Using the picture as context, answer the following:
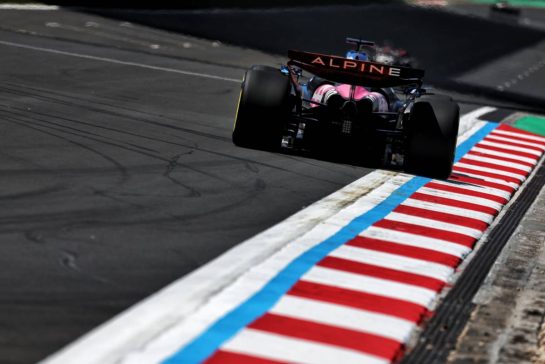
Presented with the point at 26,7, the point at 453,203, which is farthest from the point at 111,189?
the point at 26,7

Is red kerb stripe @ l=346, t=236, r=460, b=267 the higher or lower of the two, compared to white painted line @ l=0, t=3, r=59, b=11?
lower

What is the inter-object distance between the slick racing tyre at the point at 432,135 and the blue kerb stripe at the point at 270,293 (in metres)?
1.22

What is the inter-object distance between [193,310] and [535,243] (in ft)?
18.8

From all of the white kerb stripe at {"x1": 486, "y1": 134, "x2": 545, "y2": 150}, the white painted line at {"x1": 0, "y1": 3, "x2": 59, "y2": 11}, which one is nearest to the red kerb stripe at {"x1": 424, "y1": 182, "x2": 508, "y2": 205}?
the white kerb stripe at {"x1": 486, "y1": 134, "x2": 545, "y2": 150}

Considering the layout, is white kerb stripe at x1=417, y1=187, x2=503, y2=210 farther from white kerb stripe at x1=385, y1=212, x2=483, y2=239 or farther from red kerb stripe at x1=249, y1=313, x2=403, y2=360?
red kerb stripe at x1=249, y1=313, x2=403, y2=360

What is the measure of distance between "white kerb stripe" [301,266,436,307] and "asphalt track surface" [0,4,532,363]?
3.45 ft

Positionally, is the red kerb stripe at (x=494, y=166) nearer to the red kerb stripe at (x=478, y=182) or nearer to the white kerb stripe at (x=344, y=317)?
the red kerb stripe at (x=478, y=182)

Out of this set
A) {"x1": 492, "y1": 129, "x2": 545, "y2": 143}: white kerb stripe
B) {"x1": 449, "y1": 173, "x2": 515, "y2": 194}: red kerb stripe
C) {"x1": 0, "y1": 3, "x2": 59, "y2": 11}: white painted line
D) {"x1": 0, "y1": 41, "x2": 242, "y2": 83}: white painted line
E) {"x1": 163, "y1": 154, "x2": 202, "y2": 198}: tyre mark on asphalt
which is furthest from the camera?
{"x1": 0, "y1": 3, "x2": 59, "y2": 11}: white painted line

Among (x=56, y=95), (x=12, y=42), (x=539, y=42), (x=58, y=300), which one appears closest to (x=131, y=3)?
(x=12, y=42)

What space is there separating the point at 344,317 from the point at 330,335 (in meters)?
0.56

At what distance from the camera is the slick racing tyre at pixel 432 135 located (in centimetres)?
1616

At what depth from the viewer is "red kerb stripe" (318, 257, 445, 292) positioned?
10.9 metres

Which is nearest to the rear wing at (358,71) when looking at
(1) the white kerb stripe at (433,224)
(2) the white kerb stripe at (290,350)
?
(1) the white kerb stripe at (433,224)

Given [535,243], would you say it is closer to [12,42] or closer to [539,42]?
[12,42]
